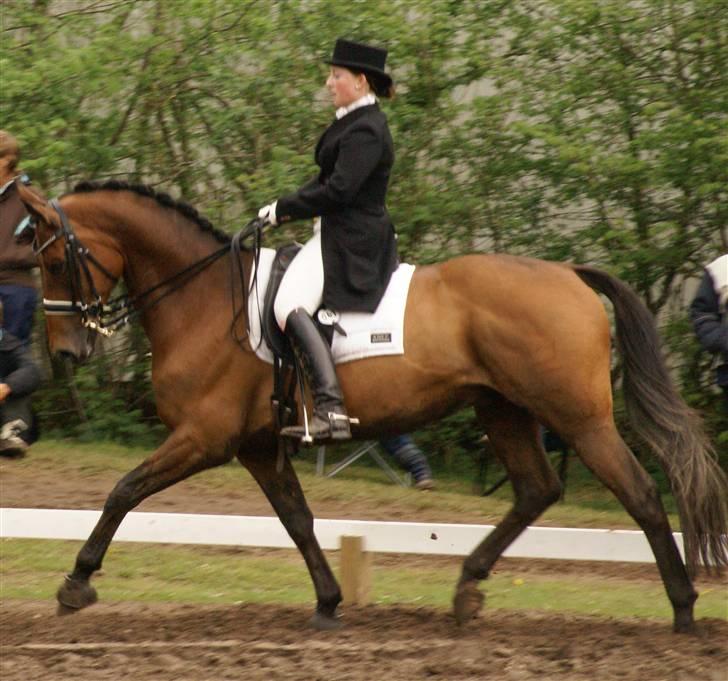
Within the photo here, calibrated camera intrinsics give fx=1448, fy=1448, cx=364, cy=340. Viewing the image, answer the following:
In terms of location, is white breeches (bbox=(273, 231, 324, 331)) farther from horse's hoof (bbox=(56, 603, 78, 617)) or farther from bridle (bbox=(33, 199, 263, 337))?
horse's hoof (bbox=(56, 603, 78, 617))

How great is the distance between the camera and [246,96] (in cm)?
1203

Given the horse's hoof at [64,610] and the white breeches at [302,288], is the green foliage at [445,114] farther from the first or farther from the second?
the horse's hoof at [64,610]

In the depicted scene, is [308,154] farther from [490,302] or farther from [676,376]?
[490,302]

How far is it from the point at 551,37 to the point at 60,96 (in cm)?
397

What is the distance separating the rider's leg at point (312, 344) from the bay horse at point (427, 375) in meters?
0.16

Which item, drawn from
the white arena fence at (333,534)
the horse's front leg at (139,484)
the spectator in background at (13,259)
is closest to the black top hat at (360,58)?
the horse's front leg at (139,484)

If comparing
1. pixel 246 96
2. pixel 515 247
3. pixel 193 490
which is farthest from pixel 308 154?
pixel 193 490

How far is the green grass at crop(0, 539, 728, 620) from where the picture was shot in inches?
316

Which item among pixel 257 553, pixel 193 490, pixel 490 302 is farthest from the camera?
pixel 193 490

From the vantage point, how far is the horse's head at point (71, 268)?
687cm

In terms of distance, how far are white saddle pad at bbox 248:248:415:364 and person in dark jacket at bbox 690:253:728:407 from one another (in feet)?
7.76

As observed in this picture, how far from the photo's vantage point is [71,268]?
6.87 metres

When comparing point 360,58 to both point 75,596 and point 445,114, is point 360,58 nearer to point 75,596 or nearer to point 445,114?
point 75,596

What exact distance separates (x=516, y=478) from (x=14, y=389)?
13.2 feet
